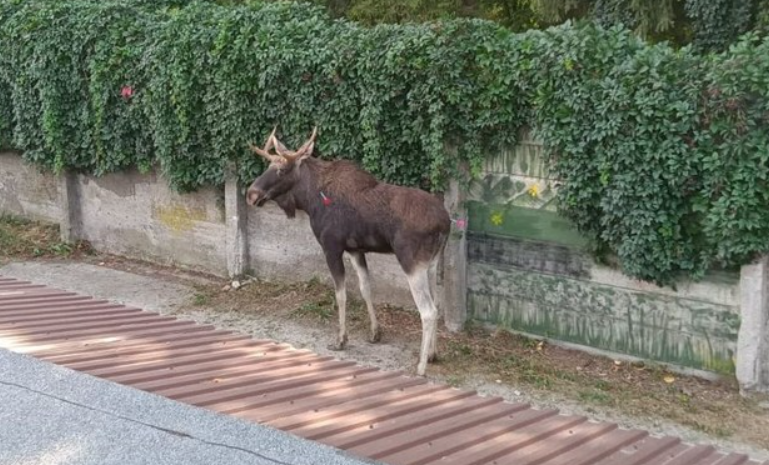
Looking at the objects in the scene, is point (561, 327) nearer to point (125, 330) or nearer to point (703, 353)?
point (703, 353)

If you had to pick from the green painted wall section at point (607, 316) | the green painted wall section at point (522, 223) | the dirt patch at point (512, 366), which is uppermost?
the green painted wall section at point (522, 223)

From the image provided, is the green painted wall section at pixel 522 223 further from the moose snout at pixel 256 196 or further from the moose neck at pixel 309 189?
the moose snout at pixel 256 196

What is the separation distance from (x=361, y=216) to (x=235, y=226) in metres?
3.28

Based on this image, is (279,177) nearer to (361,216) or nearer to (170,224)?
(361,216)

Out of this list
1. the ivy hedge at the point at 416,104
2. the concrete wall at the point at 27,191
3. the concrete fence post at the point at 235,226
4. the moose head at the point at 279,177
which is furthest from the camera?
the concrete wall at the point at 27,191

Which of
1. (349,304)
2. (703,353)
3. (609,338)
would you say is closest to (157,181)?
(349,304)

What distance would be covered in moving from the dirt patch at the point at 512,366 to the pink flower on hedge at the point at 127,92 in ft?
8.23

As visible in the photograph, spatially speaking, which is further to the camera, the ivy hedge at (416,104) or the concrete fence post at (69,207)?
the concrete fence post at (69,207)

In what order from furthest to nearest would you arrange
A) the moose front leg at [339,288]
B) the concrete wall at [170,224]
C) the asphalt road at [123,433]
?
the concrete wall at [170,224] → the moose front leg at [339,288] → the asphalt road at [123,433]

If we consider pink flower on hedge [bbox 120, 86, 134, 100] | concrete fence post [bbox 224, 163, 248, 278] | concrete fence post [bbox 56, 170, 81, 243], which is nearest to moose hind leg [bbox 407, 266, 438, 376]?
concrete fence post [bbox 224, 163, 248, 278]

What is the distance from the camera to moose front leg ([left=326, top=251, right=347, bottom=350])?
9.25 metres

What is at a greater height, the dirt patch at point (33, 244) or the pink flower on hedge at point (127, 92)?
the pink flower on hedge at point (127, 92)

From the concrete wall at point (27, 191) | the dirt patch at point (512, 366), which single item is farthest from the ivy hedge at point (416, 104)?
the dirt patch at point (512, 366)

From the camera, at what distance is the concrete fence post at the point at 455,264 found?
972 cm
